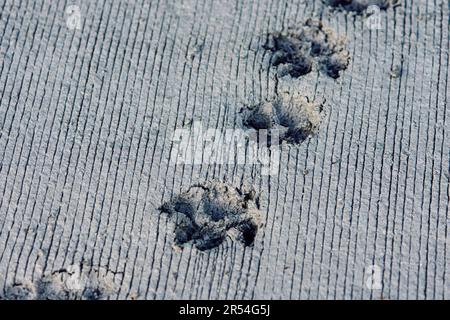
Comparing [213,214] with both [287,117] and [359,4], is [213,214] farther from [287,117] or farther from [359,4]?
[359,4]

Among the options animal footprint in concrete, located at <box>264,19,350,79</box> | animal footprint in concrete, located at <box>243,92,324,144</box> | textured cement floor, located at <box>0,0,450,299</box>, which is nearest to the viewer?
textured cement floor, located at <box>0,0,450,299</box>

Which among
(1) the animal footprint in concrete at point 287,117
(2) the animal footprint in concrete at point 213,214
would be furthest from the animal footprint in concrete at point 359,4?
(2) the animal footprint in concrete at point 213,214

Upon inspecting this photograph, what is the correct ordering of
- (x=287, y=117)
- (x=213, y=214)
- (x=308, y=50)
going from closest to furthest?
(x=213, y=214) → (x=287, y=117) → (x=308, y=50)

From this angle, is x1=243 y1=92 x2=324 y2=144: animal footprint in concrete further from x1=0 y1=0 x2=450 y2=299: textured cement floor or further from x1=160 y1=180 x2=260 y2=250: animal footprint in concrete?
x1=160 y1=180 x2=260 y2=250: animal footprint in concrete

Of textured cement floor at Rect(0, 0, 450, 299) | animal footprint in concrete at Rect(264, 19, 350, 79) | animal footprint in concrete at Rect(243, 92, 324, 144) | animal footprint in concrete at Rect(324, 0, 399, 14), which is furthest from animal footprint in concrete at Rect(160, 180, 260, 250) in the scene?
animal footprint in concrete at Rect(324, 0, 399, 14)

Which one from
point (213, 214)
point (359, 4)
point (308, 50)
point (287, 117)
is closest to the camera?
point (213, 214)

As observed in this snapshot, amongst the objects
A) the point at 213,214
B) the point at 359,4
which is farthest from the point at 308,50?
the point at 213,214
